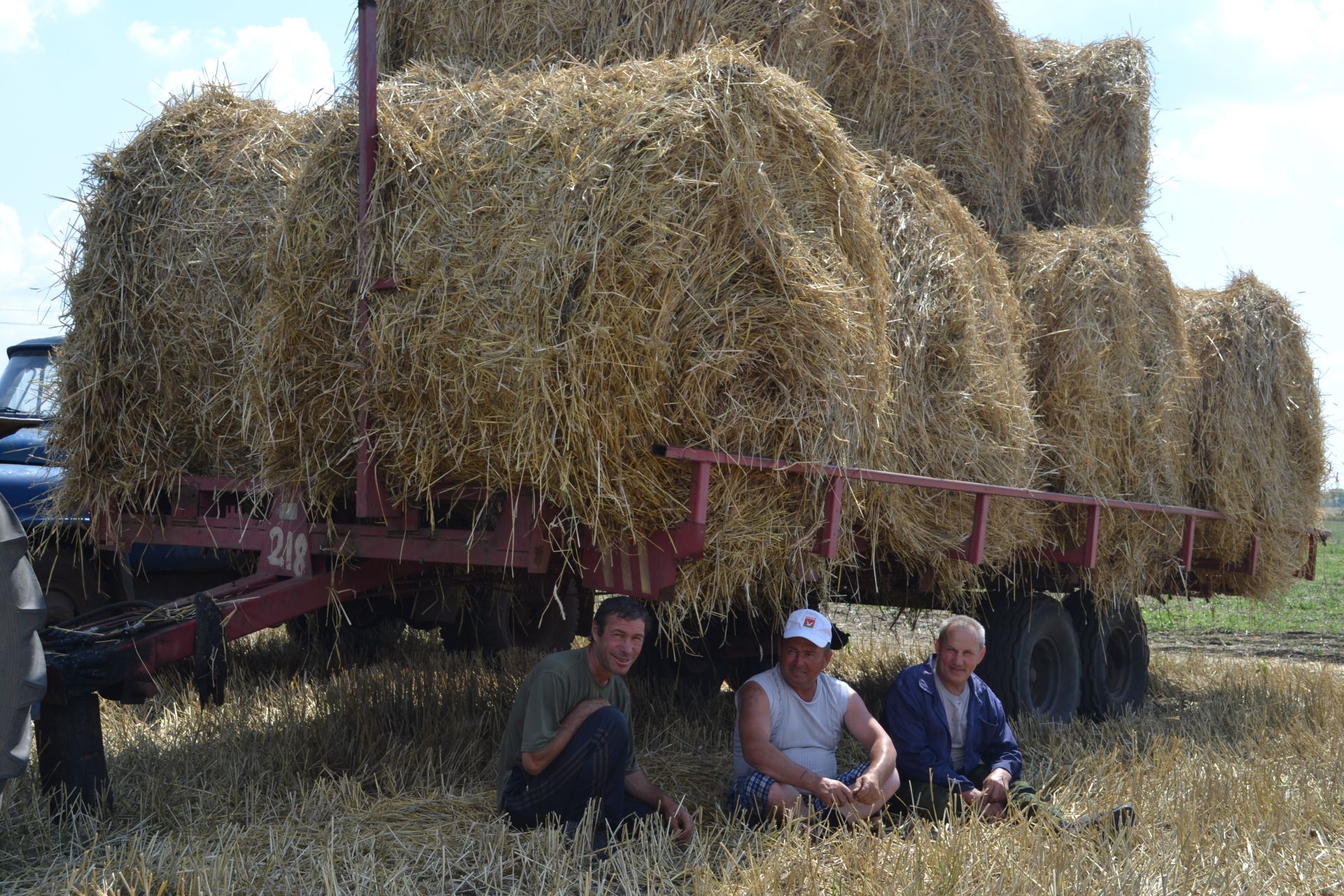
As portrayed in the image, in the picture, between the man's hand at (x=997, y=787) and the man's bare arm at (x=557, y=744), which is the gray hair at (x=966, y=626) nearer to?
the man's hand at (x=997, y=787)

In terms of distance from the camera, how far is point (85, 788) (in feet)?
14.6

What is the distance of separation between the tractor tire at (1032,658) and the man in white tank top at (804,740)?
6.37 ft

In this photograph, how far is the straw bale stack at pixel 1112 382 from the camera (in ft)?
22.3

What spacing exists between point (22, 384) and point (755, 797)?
213 inches

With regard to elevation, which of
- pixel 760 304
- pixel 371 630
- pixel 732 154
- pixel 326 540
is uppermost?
pixel 732 154

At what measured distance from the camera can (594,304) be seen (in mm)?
4270

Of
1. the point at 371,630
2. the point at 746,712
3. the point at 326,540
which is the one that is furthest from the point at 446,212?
the point at 371,630

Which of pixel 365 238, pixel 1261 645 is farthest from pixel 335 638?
pixel 1261 645

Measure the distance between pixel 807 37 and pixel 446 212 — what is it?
101 inches

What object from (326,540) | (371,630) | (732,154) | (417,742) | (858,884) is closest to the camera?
(858,884)

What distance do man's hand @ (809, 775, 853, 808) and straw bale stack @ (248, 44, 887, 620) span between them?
2.63 feet

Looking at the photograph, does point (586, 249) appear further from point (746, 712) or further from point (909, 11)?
point (909, 11)

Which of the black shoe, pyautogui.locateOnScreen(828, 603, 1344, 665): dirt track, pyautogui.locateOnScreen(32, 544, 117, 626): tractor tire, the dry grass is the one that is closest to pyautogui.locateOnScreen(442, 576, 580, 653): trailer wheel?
the dry grass

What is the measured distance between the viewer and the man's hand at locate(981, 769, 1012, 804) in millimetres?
5090
